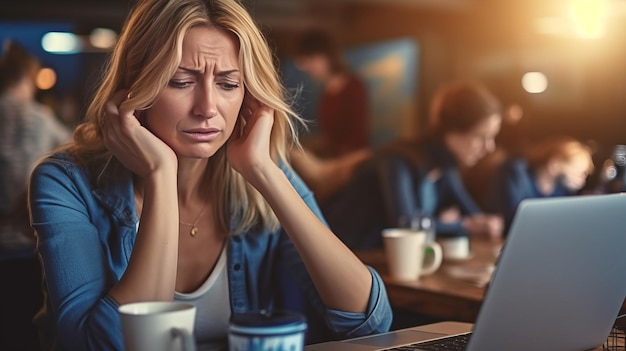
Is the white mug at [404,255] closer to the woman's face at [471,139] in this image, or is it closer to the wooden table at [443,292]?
the wooden table at [443,292]

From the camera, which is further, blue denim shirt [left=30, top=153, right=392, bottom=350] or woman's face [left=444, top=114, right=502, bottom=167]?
woman's face [left=444, top=114, right=502, bottom=167]

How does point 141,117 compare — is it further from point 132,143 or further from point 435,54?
point 435,54

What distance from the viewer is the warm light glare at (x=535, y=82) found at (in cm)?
625

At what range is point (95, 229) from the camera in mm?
1517

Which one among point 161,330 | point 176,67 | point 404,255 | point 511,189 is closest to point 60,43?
point 511,189

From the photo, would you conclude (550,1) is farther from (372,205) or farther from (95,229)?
(95,229)

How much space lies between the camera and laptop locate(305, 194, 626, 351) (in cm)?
111

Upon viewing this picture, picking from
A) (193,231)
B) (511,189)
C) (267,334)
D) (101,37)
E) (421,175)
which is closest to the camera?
(267,334)

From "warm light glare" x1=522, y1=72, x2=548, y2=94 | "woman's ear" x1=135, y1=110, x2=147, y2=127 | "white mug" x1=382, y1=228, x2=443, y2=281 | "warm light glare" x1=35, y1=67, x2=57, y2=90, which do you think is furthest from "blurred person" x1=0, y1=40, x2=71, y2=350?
"warm light glare" x1=522, y1=72, x2=548, y2=94

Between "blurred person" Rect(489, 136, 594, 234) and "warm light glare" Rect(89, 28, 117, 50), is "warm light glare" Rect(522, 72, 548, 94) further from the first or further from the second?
"warm light glare" Rect(89, 28, 117, 50)

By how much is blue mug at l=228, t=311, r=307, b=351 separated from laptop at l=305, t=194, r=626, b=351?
0.24 metres

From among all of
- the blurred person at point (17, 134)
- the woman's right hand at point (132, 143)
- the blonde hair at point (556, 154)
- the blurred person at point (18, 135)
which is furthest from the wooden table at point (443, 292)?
the blurred person at point (18, 135)

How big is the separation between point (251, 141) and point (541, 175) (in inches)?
130

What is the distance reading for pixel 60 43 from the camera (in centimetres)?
621
